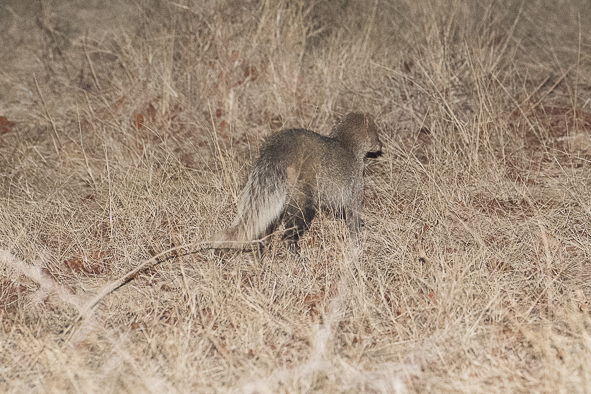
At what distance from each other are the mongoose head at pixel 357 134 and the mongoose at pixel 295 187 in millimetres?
14

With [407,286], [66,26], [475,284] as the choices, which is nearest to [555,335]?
[475,284]

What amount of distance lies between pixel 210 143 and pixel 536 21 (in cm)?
536

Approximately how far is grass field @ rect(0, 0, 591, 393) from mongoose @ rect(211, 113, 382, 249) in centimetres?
20

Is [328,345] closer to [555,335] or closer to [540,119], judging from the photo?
[555,335]

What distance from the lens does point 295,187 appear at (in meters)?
3.56

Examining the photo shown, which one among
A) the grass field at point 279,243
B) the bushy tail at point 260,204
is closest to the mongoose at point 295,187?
the bushy tail at point 260,204

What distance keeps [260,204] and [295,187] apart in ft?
0.79

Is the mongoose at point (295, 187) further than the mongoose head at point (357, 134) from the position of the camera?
No

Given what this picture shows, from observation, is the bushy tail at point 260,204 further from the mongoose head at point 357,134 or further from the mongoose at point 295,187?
the mongoose head at point 357,134

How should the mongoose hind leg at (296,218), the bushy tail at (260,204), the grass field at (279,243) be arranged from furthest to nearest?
1. the mongoose hind leg at (296,218)
2. the bushy tail at (260,204)
3. the grass field at (279,243)

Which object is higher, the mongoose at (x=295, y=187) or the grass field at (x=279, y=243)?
the mongoose at (x=295, y=187)

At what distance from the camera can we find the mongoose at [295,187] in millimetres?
3508

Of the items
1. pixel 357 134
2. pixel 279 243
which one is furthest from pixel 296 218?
pixel 357 134

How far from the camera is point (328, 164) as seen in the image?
3.69 meters
